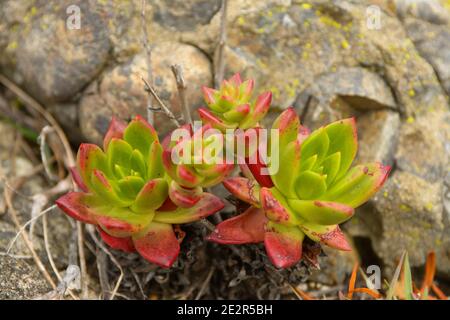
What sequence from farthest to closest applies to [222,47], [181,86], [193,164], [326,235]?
1. [222,47]
2. [181,86]
3. [326,235]
4. [193,164]

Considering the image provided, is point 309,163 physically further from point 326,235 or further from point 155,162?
point 155,162

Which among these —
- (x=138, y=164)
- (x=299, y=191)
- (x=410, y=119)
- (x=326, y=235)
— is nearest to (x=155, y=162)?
(x=138, y=164)

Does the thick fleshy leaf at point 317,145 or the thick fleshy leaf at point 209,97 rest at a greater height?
the thick fleshy leaf at point 209,97

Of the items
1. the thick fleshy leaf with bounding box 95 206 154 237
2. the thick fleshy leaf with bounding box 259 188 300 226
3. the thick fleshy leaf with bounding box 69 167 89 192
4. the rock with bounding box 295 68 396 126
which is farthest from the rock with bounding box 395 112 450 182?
the thick fleshy leaf with bounding box 69 167 89 192

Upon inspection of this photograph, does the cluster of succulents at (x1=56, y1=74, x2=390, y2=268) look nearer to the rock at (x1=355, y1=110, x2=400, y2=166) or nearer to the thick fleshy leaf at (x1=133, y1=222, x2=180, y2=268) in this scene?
the thick fleshy leaf at (x1=133, y1=222, x2=180, y2=268)

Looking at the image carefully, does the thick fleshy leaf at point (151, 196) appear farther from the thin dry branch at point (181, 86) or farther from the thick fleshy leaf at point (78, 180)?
the thin dry branch at point (181, 86)

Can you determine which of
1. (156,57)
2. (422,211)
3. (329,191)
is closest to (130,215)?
(329,191)

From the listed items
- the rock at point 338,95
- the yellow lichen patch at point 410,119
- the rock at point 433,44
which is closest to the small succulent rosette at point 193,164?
the rock at point 338,95
